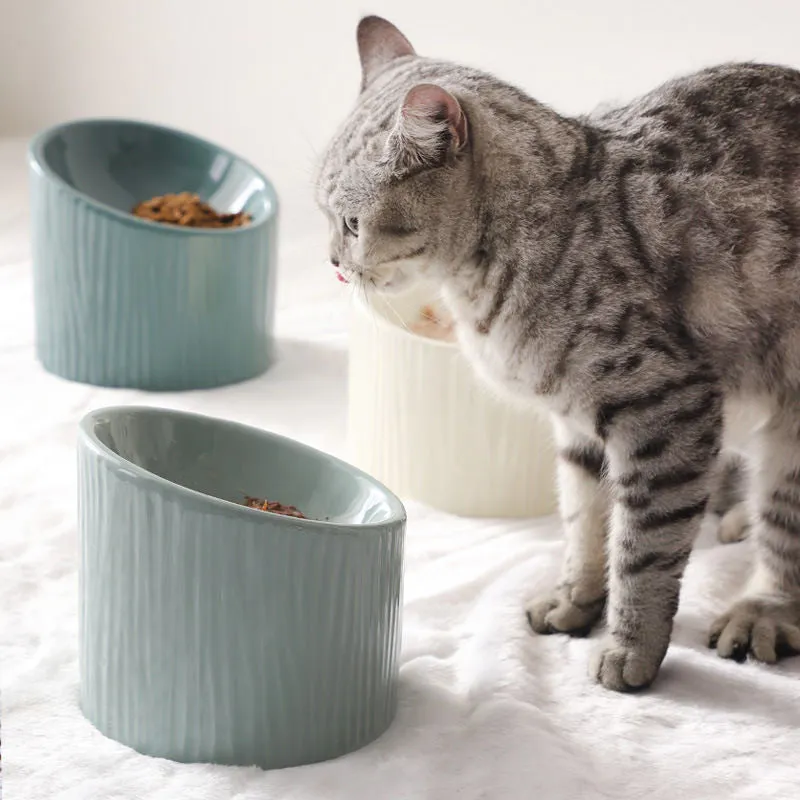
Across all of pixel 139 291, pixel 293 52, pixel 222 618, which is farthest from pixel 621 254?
pixel 293 52

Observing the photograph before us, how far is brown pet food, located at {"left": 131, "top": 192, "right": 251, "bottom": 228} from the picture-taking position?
6.13 feet

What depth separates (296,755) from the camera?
3.47 feet

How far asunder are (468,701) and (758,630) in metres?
0.30

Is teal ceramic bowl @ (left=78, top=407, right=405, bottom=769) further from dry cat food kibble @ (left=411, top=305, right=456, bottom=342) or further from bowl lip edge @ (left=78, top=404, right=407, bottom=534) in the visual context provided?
dry cat food kibble @ (left=411, top=305, right=456, bottom=342)

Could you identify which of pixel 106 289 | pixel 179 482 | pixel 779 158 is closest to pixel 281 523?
pixel 179 482

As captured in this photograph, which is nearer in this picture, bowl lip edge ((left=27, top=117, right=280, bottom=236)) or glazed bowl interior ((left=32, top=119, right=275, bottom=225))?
bowl lip edge ((left=27, top=117, right=280, bottom=236))

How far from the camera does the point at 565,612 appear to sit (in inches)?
51.5

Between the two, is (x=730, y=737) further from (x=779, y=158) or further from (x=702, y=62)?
(x=702, y=62)

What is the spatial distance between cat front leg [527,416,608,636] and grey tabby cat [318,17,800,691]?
0.28 feet

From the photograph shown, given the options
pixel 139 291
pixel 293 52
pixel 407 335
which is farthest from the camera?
pixel 293 52

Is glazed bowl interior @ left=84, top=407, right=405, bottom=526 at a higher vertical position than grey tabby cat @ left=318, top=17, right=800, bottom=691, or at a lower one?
lower

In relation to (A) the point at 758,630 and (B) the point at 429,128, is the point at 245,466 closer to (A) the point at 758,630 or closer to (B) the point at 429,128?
Result: (B) the point at 429,128

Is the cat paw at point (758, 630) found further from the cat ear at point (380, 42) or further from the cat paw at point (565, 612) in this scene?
the cat ear at point (380, 42)

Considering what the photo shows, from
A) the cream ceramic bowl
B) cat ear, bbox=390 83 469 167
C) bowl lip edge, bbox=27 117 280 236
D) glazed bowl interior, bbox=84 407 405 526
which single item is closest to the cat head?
cat ear, bbox=390 83 469 167
